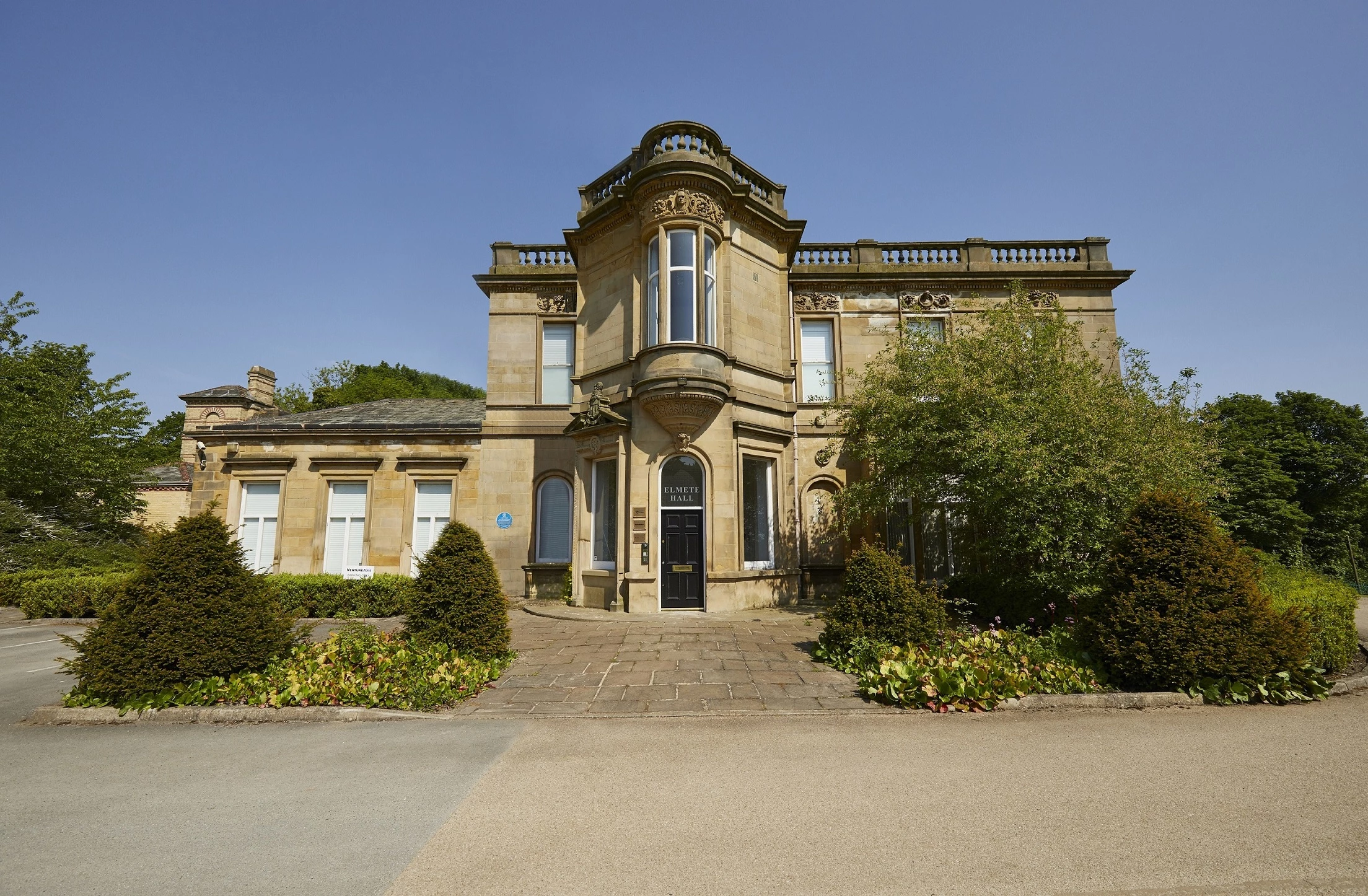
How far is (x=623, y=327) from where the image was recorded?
50.3ft

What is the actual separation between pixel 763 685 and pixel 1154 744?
155 inches

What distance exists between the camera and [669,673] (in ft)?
27.1

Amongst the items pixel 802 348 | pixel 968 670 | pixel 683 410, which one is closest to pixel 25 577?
pixel 683 410

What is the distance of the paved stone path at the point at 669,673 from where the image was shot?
22.6ft

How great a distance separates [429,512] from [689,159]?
12.8 meters

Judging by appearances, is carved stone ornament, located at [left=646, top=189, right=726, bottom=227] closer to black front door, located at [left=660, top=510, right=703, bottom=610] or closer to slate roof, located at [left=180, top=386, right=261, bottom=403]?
black front door, located at [left=660, top=510, right=703, bottom=610]

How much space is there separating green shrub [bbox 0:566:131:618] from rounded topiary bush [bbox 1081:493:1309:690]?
23100 mm

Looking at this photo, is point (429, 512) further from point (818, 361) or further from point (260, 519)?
point (818, 361)

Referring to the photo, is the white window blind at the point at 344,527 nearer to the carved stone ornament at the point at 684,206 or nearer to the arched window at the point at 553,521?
the arched window at the point at 553,521

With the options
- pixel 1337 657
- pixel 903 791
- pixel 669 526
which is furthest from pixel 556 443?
pixel 1337 657

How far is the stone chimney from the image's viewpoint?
22.8m

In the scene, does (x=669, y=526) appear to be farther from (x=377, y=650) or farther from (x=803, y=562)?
(x=377, y=650)

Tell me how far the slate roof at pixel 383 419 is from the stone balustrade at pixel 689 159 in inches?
310

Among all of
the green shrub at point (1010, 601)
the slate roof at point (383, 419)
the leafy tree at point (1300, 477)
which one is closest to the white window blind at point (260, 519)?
the slate roof at point (383, 419)
